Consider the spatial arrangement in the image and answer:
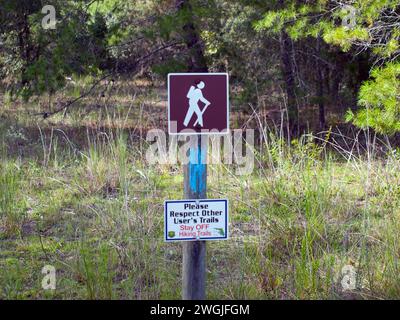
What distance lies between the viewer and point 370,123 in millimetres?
6336

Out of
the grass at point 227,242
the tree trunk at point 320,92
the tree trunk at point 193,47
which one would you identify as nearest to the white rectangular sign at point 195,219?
the grass at point 227,242

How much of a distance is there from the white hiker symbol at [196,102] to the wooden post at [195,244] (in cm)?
9

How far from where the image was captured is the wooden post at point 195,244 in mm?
3326

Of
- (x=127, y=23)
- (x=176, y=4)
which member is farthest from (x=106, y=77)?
(x=176, y=4)

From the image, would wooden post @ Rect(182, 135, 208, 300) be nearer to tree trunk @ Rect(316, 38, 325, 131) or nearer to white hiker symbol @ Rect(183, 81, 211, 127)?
white hiker symbol @ Rect(183, 81, 211, 127)

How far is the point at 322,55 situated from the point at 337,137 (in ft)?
4.51

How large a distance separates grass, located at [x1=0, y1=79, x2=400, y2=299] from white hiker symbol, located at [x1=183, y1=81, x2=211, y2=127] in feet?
4.58

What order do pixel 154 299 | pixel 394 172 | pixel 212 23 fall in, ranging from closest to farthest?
pixel 154 299 < pixel 394 172 < pixel 212 23

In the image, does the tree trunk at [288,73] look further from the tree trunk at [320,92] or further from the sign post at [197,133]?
the sign post at [197,133]

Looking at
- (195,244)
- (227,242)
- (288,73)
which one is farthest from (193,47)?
(195,244)

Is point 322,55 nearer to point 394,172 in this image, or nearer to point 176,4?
point 176,4

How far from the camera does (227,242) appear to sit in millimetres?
5355

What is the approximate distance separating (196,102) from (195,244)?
0.72 metres

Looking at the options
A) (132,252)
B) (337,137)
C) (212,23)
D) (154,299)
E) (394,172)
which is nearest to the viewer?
(154,299)
